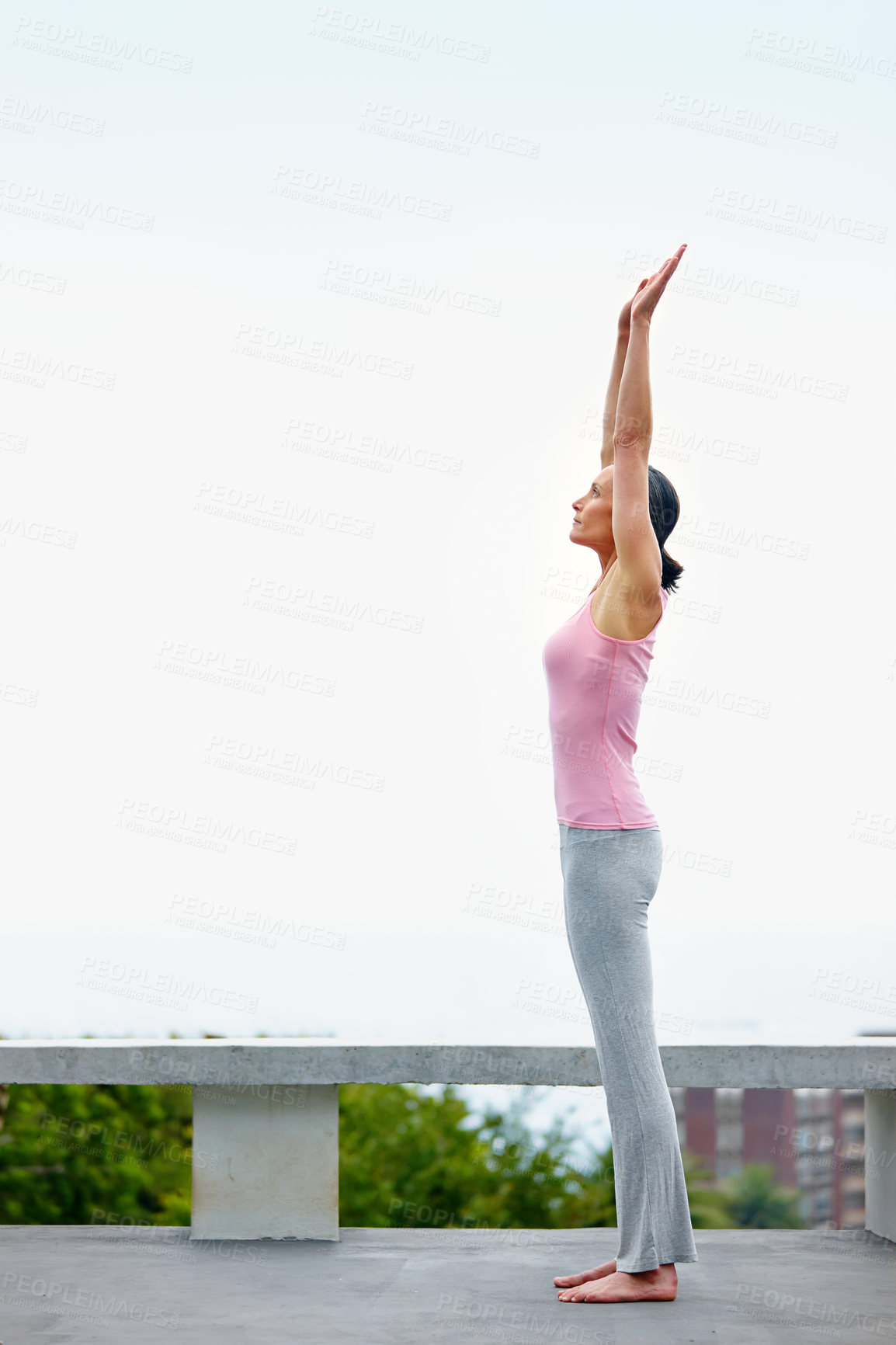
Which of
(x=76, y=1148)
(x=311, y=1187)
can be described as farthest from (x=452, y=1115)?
(x=311, y=1187)

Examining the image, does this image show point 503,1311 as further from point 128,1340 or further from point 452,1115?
point 452,1115

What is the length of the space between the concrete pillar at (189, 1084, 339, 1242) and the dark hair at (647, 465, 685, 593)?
5.37 ft

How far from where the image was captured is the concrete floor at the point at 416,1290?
239 cm

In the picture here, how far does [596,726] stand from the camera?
265cm

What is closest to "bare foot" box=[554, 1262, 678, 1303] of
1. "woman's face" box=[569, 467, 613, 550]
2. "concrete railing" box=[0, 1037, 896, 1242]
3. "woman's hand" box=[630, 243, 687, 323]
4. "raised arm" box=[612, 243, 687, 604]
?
"concrete railing" box=[0, 1037, 896, 1242]

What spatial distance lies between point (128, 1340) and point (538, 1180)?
79.2 ft

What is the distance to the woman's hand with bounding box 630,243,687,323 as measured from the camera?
2646mm

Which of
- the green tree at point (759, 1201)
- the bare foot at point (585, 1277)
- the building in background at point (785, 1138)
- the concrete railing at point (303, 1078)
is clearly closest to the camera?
the bare foot at point (585, 1277)

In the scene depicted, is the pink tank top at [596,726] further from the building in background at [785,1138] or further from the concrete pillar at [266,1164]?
the building in background at [785,1138]

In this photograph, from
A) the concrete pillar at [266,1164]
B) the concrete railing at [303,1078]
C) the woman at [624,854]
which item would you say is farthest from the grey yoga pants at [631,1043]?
the concrete pillar at [266,1164]

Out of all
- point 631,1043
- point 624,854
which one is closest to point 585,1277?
point 631,1043

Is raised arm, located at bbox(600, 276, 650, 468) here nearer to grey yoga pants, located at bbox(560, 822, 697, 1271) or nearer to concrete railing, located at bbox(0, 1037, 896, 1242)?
grey yoga pants, located at bbox(560, 822, 697, 1271)

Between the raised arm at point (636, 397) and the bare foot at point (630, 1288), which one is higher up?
the raised arm at point (636, 397)

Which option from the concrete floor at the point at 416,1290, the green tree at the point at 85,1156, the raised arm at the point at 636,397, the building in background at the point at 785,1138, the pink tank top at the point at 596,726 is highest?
the raised arm at the point at 636,397
